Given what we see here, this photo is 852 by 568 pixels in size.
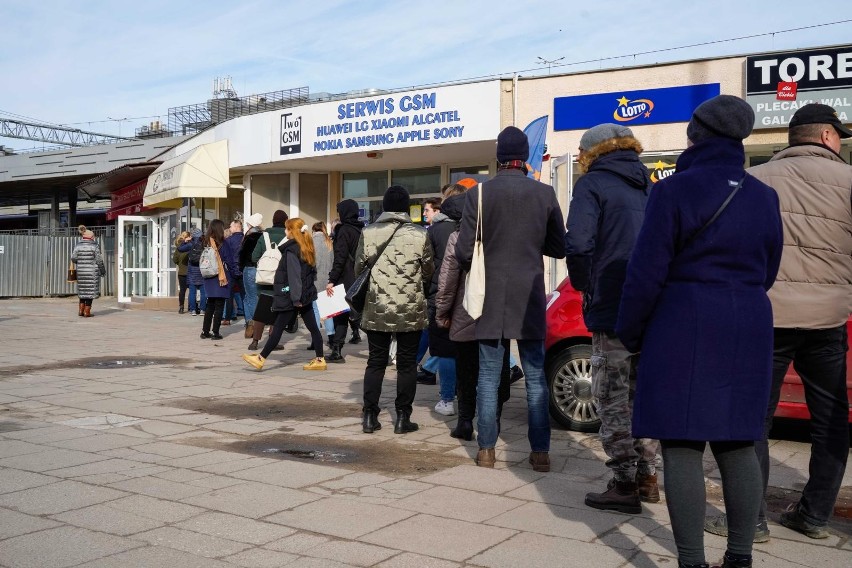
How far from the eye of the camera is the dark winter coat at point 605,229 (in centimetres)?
485

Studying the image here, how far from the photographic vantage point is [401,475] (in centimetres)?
552

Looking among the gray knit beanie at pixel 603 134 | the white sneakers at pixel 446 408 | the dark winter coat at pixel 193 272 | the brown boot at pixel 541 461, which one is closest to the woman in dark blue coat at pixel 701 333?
the gray knit beanie at pixel 603 134

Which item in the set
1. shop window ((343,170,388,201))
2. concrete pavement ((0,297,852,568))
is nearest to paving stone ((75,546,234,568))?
concrete pavement ((0,297,852,568))

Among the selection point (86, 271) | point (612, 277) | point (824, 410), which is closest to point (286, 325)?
point (612, 277)

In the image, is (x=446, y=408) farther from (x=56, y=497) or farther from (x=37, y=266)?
(x=37, y=266)

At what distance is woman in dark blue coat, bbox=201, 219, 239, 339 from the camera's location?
544 inches

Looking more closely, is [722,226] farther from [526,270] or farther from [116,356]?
[116,356]

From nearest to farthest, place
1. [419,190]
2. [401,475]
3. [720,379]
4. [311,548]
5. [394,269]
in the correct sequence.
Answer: [720,379] → [311,548] → [401,475] → [394,269] → [419,190]

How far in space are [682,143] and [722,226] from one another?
13.1 meters

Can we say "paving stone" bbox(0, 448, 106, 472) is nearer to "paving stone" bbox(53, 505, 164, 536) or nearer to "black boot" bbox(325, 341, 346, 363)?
"paving stone" bbox(53, 505, 164, 536)

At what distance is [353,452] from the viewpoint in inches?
244

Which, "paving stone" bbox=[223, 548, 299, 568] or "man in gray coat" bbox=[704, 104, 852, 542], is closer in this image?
"paving stone" bbox=[223, 548, 299, 568]

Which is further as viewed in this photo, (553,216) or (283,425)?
(283,425)

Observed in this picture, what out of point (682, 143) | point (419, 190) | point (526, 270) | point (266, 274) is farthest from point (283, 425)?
point (419, 190)
